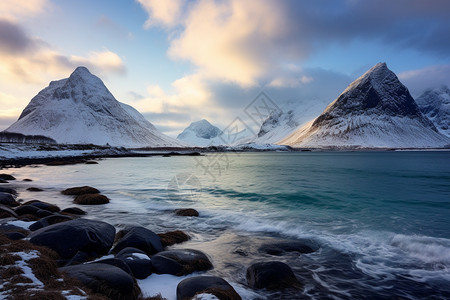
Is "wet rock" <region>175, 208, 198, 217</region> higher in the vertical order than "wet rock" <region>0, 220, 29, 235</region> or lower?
lower

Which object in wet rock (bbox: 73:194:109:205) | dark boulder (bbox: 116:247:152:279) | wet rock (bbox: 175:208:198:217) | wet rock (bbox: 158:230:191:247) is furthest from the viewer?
wet rock (bbox: 73:194:109:205)

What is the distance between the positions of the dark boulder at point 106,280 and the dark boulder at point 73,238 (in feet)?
7.01

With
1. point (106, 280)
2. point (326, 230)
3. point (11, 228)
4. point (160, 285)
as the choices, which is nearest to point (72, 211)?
point (11, 228)

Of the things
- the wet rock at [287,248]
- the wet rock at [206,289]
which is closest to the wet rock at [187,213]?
the wet rock at [287,248]

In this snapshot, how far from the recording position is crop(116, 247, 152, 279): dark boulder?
7.62m

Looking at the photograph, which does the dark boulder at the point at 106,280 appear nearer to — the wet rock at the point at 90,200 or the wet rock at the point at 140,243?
the wet rock at the point at 140,243

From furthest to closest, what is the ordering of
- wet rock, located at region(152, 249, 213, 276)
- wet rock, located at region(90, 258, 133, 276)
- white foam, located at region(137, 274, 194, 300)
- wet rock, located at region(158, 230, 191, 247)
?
wet rock, located at region(158, 230, 191, 247), wet rock, located at region(152, 249, 213, 276), wet rock, located at region(90, 258, 133, 276), white foam, located at region(137, 274, 194, 300)

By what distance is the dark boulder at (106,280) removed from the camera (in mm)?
5762

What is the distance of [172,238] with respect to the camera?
447 inches

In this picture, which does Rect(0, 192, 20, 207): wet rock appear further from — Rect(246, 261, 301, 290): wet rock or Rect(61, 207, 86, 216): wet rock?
Rect(246, 261, 301, 290): wet rock

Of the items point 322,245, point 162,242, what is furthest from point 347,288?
point 162,242

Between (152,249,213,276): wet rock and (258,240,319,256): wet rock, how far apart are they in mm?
2850

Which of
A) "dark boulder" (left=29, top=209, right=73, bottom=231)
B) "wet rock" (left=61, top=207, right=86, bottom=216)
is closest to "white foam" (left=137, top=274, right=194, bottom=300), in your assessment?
"dark boulder" (left=29, top=209, right=73, bottom=231)

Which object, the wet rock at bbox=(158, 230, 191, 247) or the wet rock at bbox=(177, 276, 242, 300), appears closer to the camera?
the wet rock at bbox=(177, 276, 242, 300)
